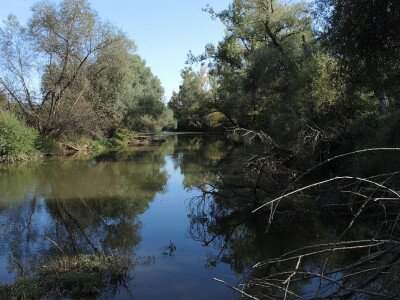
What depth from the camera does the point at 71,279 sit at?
723 cm

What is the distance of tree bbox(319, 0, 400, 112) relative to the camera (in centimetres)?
1081

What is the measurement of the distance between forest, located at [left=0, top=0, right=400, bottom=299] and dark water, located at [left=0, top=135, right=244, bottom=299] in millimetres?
103

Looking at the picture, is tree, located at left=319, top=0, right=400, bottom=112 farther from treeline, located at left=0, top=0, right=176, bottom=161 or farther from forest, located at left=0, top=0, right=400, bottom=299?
treeline, located at left=0, top=0, right=176, bottom=161

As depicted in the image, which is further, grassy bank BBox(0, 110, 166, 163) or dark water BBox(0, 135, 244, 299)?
grassy bank BBox(0, 110, 166, 163)

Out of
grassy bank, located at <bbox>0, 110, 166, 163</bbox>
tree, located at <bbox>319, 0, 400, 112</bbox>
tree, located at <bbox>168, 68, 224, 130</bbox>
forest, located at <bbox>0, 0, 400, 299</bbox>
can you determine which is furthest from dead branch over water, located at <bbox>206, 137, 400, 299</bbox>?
tree, located at <bbox>168, 68, 224, 130</bbox>

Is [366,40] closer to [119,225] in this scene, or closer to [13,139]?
[119,225]

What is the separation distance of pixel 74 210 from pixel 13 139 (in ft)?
48.0

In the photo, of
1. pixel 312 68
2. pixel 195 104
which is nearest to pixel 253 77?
pixel 312 68

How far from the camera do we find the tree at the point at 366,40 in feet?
35.5

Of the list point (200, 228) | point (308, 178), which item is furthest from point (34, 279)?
point (308, 178)

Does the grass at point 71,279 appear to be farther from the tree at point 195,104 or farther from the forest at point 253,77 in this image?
the tree at point 195,104

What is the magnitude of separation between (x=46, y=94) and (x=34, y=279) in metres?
28.3

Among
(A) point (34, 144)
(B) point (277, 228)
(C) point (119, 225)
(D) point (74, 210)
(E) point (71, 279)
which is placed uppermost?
(A) point (34, 144)

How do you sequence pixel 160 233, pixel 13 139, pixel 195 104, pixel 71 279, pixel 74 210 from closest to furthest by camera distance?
pixel 71 279
pixel 160 233
pixel 74 210
pixel 13 139
pixel 195 104
